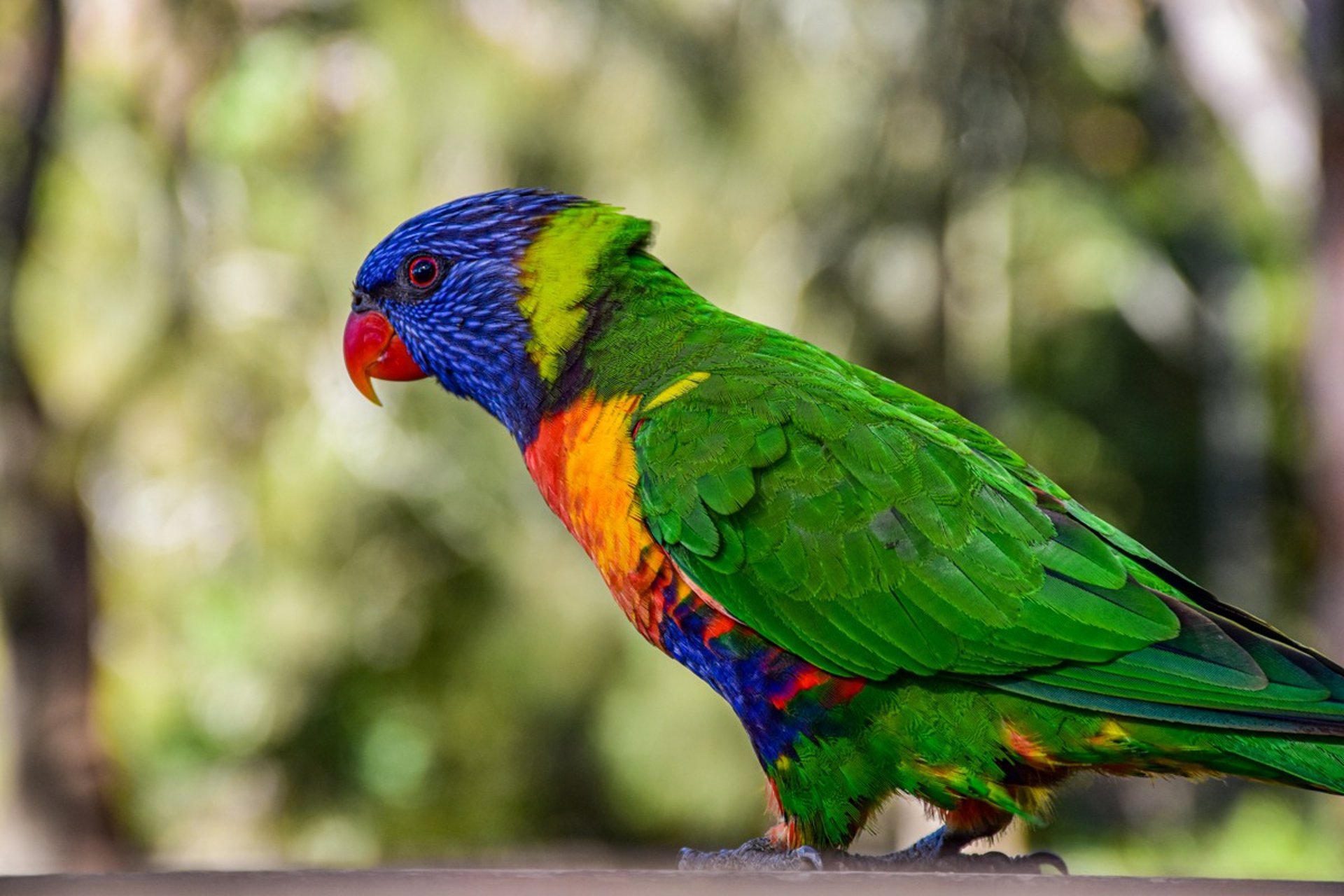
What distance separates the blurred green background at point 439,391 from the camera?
7.81m

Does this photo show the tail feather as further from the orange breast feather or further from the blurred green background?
the blurred green background

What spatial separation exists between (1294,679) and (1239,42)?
6.57 m

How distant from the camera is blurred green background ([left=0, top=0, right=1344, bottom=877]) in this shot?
7812mm

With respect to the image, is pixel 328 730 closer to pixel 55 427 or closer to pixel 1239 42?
pixel 55 427

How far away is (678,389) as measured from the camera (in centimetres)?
240

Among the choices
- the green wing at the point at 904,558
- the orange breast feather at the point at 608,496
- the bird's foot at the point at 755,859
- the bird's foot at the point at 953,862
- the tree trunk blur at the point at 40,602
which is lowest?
the tree trunk blur at the point at 40,602

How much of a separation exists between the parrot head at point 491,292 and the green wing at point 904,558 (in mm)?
373

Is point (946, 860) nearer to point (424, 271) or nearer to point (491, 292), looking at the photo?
point (491, 292)

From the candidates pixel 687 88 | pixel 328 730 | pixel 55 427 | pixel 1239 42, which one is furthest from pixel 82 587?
pixel 1239 42

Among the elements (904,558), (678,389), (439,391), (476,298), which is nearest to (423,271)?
(476,298)

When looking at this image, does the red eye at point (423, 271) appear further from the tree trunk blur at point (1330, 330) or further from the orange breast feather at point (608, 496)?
the tree trunk blur at point (1330, 330)

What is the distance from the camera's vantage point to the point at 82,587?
802 cm

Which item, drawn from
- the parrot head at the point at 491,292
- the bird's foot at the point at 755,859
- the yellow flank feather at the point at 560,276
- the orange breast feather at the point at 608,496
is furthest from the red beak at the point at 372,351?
the bird's foot at the point at 755,859

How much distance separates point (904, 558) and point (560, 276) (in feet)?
3.08
